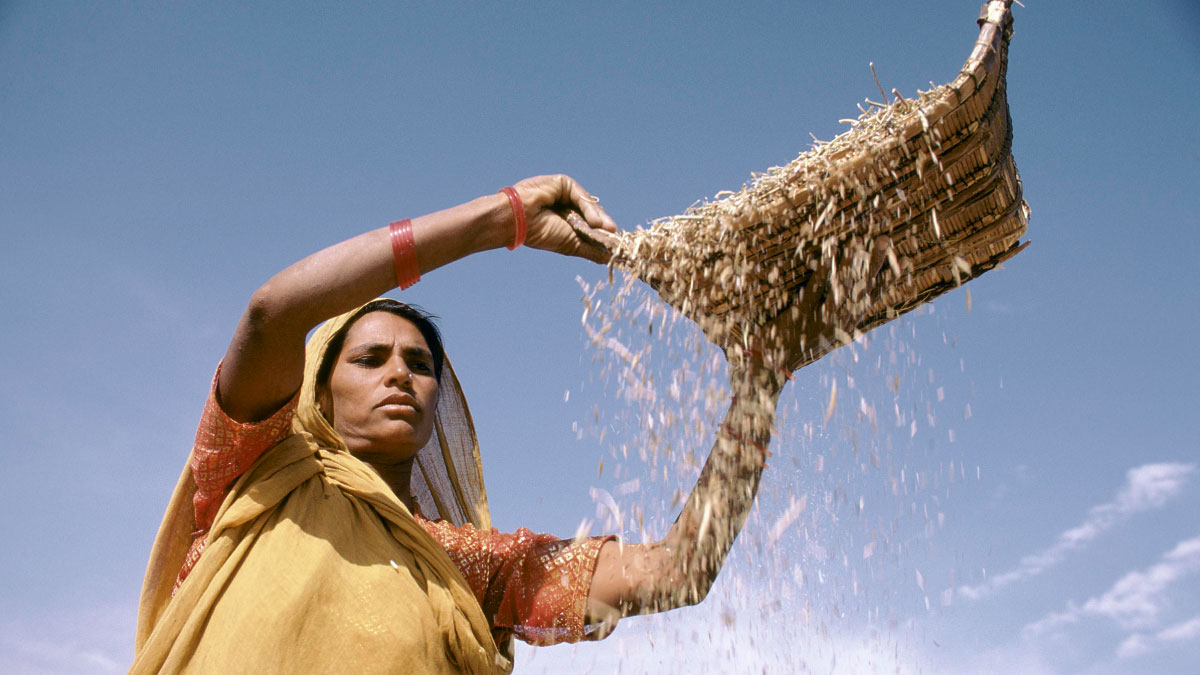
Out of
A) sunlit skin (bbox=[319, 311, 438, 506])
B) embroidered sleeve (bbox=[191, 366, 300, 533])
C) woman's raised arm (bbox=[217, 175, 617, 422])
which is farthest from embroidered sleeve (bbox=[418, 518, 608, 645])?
woman's raised arm (bbox=[217, 175, 617, 422])

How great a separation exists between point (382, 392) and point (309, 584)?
37.5 inches

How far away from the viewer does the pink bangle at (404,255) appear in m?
2.66

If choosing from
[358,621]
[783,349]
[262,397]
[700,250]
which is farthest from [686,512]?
[262,397]

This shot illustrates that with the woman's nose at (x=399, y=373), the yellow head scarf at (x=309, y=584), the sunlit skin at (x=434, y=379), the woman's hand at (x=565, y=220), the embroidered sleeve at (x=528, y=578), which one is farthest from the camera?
the woman's nose at (x=399, y=373)

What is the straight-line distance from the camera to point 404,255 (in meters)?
2.67

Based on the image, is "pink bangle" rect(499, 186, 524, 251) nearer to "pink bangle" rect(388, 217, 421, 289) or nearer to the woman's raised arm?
the woman's raised arm

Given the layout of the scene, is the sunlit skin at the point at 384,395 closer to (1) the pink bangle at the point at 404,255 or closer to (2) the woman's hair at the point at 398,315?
(2) the woman's hair at the point at 398,315

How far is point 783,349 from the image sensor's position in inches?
127

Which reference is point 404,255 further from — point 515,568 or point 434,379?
point 515,568

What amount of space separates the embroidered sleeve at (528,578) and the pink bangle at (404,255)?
1137 mm

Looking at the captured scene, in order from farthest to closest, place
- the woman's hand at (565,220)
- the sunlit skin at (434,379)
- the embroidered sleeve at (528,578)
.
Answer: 1. the embroidered sleeve at (528,578)
2. the woman's hand at (565,220)
3. the sunlit skin at (434,379)

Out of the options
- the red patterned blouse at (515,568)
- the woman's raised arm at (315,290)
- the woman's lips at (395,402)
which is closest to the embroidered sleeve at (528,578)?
the red patterned blouse at (515,568)

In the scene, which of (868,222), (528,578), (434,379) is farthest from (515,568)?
(868,222)

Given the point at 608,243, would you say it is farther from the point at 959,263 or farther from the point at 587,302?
the point at 959,263
